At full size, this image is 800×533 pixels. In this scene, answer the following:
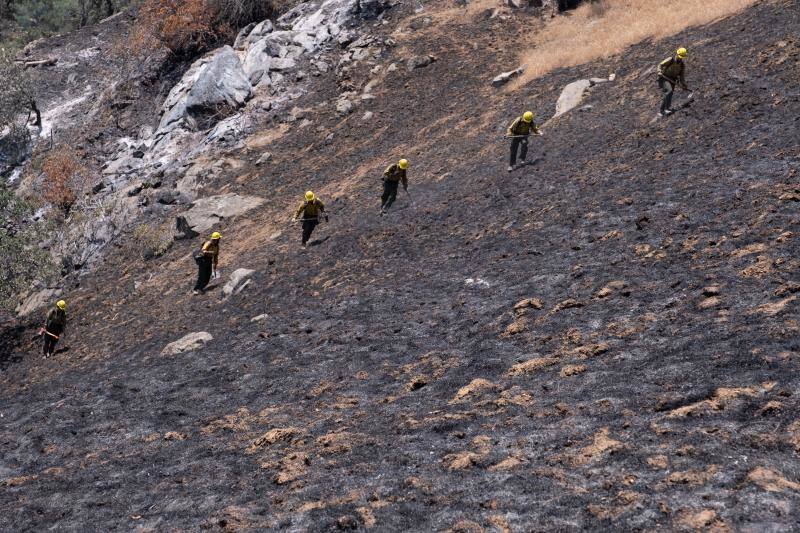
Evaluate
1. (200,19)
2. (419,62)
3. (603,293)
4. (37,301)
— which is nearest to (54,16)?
(200,19)

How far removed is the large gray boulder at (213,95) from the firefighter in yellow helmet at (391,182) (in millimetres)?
14181

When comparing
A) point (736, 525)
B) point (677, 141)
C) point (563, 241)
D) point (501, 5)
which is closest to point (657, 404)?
point (736, 525)

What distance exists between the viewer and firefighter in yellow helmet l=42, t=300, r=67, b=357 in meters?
16.8

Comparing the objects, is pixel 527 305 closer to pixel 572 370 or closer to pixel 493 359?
pixel 493 359

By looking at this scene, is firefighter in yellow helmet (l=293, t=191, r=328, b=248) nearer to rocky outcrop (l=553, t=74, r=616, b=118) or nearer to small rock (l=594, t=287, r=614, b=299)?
rocky outcrop (l=553, t=74, r=616, b=118)

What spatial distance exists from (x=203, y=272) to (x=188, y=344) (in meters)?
4.40

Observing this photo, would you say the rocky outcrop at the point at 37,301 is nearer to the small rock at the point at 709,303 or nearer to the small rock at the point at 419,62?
the small rock at the point at 419,62

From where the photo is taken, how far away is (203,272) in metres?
17.0

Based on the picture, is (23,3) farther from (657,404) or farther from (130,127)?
(657,404)

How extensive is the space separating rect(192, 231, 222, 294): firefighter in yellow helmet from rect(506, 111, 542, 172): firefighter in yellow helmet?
303 inches

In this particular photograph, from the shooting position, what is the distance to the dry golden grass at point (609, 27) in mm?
23125

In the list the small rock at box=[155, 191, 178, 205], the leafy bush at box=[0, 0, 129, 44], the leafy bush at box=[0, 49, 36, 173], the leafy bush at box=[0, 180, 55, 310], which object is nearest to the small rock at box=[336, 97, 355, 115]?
the small rock at box=[155, 191, 178, 205]

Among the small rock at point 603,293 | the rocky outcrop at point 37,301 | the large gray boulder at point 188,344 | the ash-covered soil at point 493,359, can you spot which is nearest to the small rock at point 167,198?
the rocky outcrop at point 37,301

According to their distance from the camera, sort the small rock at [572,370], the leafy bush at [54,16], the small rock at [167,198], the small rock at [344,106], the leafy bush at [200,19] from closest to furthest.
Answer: the small rock at [572,370], the small rock at [167,198], the small rock at [344,106], the leafy bush at [200,19], the leafy bush at [54,16]
